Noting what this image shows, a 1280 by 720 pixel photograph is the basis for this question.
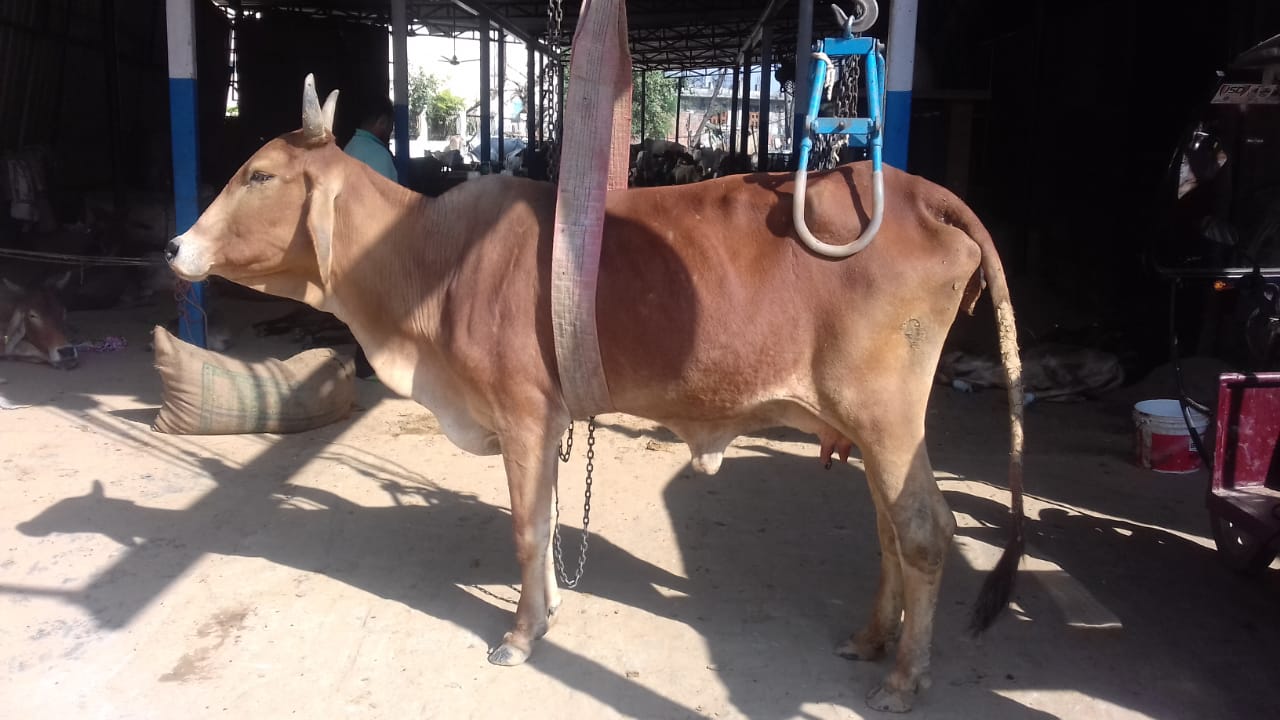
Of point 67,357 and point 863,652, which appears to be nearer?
point 863,652

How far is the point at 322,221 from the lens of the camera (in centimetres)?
391

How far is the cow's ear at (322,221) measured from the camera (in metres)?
3.89

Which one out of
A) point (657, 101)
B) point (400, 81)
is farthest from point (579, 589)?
point (657, 101)

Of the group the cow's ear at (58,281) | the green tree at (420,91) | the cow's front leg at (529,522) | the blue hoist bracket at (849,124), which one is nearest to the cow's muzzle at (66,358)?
the cow's ear at (58,281)

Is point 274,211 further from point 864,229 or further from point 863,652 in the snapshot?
point 863,652

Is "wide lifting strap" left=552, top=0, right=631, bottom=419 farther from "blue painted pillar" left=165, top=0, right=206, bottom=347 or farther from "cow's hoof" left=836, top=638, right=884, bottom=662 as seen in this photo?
"blue painted pillar" left=165, top=0, right=206, bottom=347

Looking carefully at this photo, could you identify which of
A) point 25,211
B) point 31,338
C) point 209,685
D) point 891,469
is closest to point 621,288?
point 891,469

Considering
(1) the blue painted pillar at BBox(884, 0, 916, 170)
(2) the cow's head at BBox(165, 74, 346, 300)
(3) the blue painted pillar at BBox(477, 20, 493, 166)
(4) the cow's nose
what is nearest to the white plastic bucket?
(1) the blue painted pillar at BBox(884, 0, 916, 170)

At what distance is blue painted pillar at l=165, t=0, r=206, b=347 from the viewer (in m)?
7.26

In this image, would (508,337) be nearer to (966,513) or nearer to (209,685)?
(209,685)

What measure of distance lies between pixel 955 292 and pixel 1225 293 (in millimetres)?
5204

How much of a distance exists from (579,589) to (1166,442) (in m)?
3.77

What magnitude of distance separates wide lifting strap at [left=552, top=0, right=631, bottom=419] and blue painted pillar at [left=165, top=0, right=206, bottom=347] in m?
4.60

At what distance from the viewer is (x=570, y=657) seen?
3828 millimetres
